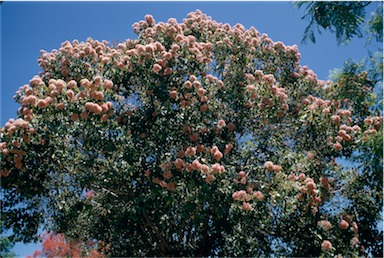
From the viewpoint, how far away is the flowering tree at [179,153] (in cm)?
700

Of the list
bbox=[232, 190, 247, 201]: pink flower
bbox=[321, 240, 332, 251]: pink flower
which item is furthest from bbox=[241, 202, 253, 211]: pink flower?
bbox=[321, 240, 332, 251]: pink flower

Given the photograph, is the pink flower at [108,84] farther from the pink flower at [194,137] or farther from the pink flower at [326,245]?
the pink flower at [326,245]

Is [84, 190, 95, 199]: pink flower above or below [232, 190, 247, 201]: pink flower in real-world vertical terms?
above

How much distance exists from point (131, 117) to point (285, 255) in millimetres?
3555

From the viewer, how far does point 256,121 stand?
28.2 feet

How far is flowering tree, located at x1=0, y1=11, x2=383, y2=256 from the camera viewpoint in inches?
275

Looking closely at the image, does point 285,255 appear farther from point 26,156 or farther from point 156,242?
point 26,156

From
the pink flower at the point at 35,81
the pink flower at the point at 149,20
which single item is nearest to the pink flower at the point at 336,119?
the pink flower at the point at 149,20

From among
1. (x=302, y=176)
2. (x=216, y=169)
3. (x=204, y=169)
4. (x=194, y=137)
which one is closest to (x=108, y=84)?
(x=194, y=137)

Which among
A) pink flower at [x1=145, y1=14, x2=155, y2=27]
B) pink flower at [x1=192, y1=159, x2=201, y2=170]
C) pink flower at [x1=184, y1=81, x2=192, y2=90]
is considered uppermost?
pink flower at [x1=145, y1=14, x2=155, y2=27]

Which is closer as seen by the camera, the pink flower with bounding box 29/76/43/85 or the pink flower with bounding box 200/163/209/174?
the pink flower with bounding box 200/163/209/174

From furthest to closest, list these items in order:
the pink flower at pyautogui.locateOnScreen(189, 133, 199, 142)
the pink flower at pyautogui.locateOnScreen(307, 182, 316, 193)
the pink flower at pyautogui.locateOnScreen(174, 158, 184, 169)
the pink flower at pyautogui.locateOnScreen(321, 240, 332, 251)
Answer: the pink flower at pyautogui.locateOnScreen(189, 133, 199, 142), the pink flower at pyautogui.locateOnScreen(307, 182, 316, 193), the pink flower at pyautogui.locateOnScreen(174, 158, 184, 169), the pink flower at pyautogui.locateOnScreen(321, 240, 332, 251)

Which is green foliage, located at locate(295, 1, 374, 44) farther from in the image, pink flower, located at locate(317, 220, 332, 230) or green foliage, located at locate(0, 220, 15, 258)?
green foliage, located at locate(0, 220, 15, 258)

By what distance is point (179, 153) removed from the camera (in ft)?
23.9
